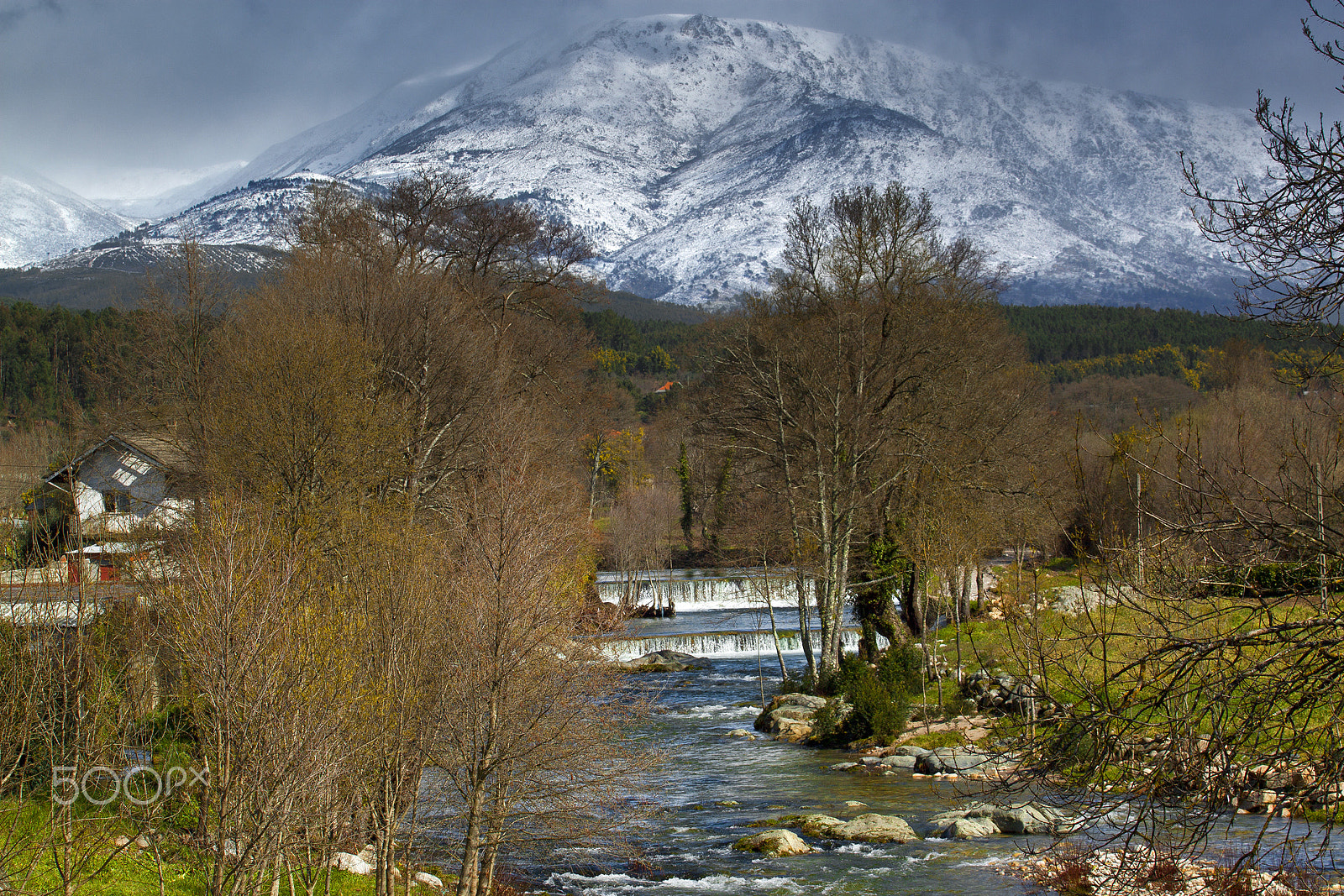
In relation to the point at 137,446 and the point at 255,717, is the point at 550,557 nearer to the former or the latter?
the point at 255,717

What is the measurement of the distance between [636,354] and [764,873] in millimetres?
100331

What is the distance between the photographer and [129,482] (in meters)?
36.8

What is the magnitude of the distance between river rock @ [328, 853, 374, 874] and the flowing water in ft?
7.95

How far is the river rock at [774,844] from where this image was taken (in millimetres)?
14719

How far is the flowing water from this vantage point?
1336cm

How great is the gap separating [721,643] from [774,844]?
21720 mm

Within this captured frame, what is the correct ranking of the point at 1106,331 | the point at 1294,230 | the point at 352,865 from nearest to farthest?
1. the point at 1294,230
2. the point at 352,865
3. the point at 1106,331

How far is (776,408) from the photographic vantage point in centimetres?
2614

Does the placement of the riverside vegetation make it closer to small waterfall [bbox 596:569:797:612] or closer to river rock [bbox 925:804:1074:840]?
river rock [bbox 925:804:1074:840]

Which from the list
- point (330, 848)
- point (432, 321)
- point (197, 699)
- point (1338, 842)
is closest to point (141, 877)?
point (330, 848)

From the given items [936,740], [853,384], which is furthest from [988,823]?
[853,384]

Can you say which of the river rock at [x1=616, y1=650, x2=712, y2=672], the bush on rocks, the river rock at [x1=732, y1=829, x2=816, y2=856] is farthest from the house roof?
the river rock at [x1=732, y1=829, x2=816, y2=856]

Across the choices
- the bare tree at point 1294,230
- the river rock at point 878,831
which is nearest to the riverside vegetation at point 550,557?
the bare tree at point 1294,230

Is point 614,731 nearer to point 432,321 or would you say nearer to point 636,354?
point 432,321
